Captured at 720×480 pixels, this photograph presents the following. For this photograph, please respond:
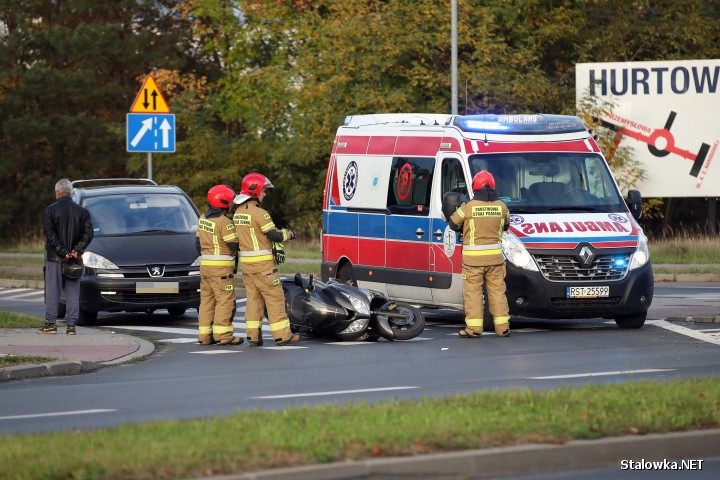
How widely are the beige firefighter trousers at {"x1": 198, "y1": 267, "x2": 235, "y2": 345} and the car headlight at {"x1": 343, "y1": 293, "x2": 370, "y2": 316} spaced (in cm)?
123

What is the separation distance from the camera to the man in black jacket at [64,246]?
16609mm

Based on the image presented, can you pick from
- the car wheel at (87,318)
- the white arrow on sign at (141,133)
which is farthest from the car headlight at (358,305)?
the white arrow on sign at (141,133)

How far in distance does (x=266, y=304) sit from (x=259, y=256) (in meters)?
0.50

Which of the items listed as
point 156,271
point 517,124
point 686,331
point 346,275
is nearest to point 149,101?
point 156,271

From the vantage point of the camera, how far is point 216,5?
4584 cm

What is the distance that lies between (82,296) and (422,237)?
428 centimetres

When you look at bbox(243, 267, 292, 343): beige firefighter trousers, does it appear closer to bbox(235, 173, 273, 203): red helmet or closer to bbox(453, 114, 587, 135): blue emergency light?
bbox(235, 173, 273, 203): red helmet

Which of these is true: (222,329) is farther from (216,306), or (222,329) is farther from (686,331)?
(686,331)

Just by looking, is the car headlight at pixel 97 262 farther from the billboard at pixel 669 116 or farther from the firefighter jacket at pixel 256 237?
the billboard at pixel 669 116

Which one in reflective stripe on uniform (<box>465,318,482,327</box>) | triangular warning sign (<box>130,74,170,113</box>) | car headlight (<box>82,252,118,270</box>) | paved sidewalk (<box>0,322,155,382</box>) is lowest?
paved sidewalk (<box>0,322,155,382</box>)

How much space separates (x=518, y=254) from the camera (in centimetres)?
1611

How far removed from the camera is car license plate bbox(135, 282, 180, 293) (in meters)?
18.1

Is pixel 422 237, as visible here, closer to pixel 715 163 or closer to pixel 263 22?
pixel 715 163

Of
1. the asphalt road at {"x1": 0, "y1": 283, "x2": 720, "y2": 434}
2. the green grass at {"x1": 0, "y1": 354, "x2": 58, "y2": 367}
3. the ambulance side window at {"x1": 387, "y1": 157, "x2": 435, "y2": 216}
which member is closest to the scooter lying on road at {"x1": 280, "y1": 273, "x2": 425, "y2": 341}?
the asphalt road at {"x1": 0, "y1": 283, "x2": 720, "y2": 434}
